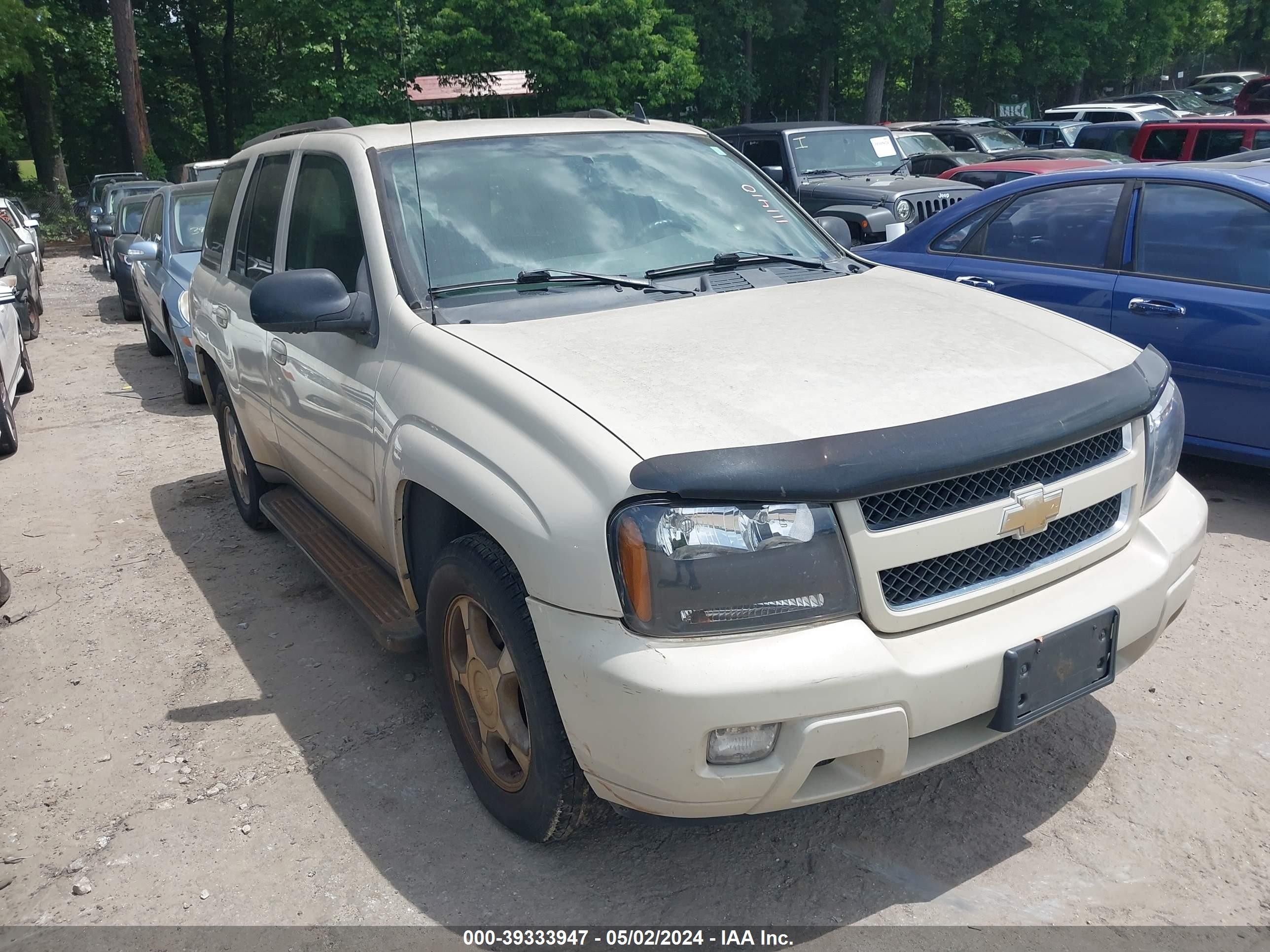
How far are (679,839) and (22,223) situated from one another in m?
21.9

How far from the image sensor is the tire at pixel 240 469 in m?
5.40

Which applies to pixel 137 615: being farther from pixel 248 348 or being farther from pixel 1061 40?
pixel 1061 40

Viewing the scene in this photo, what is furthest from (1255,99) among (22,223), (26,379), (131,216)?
(22,223)

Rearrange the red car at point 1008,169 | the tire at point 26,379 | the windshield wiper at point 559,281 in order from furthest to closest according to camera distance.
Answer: the red car at point 1008,169
the tire at point 26,379
the windshield wiper at point 559,281

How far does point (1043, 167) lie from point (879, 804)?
9.50 metres

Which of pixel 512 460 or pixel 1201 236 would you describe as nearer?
pixel 512 460

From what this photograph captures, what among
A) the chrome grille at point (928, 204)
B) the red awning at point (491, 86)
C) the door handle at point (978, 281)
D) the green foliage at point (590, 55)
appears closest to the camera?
the door handle at point (978, 281)

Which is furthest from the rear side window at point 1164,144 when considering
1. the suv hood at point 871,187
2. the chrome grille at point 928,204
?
the chrome grille at point 928,204

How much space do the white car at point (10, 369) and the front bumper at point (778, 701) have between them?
21.5ft

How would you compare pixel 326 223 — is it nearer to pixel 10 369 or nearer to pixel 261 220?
pixel 261 220

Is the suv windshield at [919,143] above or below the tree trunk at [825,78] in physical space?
below

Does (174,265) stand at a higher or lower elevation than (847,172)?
lower

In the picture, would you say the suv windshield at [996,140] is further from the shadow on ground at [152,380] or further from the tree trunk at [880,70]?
the tree trunk at [880,70]

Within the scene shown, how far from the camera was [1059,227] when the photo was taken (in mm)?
5988
